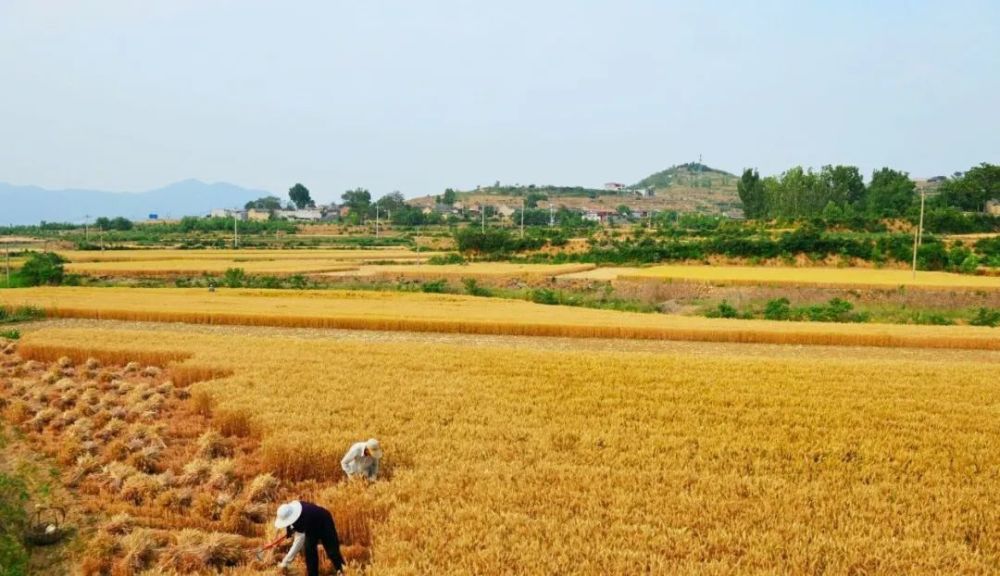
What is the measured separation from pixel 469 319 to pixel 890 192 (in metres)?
102

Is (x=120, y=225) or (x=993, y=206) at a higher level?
(x=993, y=206)

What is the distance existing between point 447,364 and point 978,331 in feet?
64.8

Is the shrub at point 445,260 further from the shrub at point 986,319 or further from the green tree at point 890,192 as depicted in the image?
the green tree at point 890,192

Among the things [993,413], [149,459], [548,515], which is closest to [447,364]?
[149,459]

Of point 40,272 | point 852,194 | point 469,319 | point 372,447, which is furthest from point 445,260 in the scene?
point 852,194

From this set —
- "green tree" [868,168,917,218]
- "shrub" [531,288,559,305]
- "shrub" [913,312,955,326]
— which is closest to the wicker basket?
"shrub" [531,288,559,305]

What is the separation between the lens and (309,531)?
7.21m

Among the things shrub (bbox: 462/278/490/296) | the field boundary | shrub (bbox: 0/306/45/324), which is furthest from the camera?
shrub (bbox: 462/278/490/296)

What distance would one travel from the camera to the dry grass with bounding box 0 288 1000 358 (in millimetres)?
25094

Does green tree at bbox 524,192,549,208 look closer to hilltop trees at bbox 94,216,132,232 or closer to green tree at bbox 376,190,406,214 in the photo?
green tree at bbox 376,190,406,214

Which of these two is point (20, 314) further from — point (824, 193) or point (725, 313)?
point (824, 193)

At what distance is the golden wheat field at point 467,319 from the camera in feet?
82.5

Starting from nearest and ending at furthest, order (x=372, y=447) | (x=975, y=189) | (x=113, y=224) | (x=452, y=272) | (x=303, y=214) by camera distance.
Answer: (x=372, y=447) → (x=452, y=272) → (x=975, y=189) → (x=113, y=224) → (x=303, y=214)

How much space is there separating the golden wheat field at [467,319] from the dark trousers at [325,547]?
736 inches
